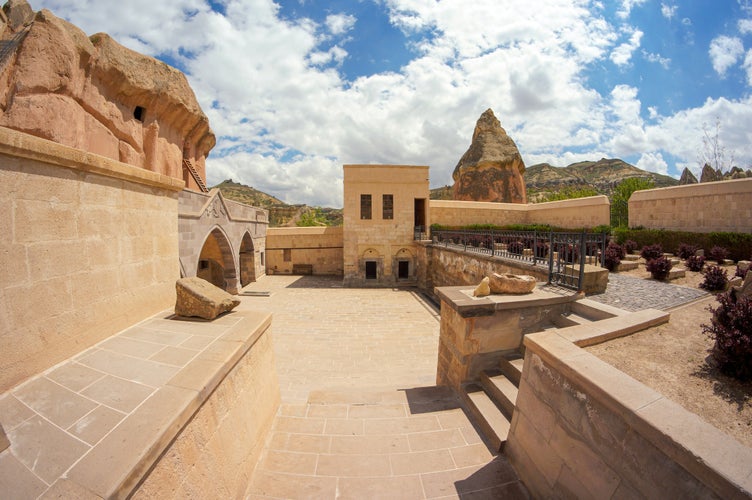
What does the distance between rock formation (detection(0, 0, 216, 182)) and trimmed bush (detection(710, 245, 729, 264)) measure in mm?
Result: 22828

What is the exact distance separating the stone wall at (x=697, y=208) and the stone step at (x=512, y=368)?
10.9 meters

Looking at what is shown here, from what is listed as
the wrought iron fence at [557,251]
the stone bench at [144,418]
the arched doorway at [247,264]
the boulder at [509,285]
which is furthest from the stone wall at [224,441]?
the arched doorway at [247,264]

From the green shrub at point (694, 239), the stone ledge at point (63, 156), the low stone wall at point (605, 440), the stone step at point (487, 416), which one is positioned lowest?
the stone step at point (487, 416)

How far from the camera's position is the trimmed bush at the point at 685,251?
28.7 ft

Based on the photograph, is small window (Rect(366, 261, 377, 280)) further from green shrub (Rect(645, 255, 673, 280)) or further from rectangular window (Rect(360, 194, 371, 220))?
green shrub (Rect(645, 255, 673, 280))

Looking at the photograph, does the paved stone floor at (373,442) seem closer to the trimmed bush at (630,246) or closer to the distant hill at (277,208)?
the trimmed bush at (630,246)

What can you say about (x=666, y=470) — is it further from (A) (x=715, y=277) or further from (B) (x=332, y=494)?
(A) (x=715, y=277)

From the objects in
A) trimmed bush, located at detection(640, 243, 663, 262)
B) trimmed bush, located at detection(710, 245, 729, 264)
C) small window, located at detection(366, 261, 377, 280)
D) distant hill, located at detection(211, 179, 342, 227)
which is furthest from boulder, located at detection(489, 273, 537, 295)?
distant hill, located at detection(211, 179, 342, 227)

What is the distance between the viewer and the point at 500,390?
372 cm

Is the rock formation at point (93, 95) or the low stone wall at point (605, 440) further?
the rock formation at point (93, 95)

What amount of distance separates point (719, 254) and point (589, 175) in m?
75.3

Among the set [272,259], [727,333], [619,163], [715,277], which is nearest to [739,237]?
[715,277]

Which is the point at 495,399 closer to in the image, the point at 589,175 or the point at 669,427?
the point at 669,427

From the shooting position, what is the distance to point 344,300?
45.5 ft
